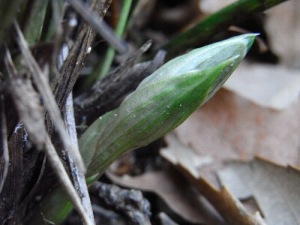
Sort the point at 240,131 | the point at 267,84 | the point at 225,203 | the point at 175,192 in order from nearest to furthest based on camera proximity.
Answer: the point at 225,203 → the point at 175,192 → the point at 240,131 → the point at 267,84

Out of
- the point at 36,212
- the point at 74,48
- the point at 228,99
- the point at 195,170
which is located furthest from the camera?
the point at 228,99

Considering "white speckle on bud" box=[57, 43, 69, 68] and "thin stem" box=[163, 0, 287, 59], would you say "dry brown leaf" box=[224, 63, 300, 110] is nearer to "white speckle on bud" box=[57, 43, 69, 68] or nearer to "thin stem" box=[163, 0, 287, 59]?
"thin stem" box=[163, 0, 287, 59]

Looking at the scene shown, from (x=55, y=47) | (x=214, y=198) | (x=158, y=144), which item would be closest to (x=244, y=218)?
(x=214, y=198)

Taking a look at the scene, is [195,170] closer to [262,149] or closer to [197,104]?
[262,149]

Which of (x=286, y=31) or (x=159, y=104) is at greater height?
(x=159, y=104)

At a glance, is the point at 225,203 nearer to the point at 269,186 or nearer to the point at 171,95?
the point at 269,186

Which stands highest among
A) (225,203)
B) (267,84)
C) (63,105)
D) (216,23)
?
(63,105)

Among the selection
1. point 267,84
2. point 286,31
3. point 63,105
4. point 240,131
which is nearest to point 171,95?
point 63,105
